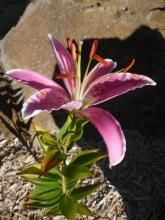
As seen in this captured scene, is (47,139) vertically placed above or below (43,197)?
above

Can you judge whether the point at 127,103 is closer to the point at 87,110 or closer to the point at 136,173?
the point at 136,173

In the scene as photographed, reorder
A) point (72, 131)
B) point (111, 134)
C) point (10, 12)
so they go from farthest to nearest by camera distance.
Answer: point (10, 12)
point (72, 131)
point (111, 134)

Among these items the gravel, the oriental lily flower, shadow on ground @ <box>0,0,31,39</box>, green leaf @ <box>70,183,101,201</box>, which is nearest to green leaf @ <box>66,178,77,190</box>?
green leaf @ <box>70,183,101,201</box>

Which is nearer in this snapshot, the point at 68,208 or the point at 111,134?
the point at 111,134

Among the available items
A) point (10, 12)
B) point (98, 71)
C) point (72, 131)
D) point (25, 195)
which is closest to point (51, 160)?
point (72, 131)

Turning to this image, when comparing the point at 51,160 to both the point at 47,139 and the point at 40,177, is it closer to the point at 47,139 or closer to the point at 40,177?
the point at 47,139

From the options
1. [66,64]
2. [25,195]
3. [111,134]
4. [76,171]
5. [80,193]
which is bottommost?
[25,195]

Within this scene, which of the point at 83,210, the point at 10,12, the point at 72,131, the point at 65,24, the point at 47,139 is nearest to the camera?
the point at 72,131
